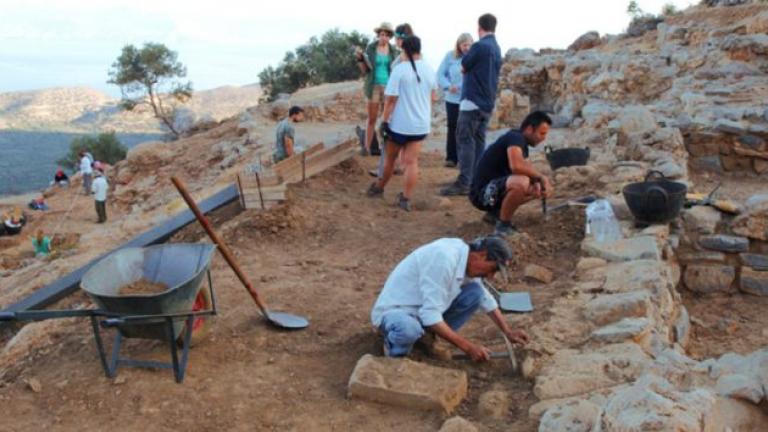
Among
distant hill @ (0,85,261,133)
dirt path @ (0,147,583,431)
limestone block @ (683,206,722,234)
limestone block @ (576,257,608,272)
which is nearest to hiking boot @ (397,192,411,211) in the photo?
dirt path @ (0,147,583,431)

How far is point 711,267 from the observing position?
647 centimetres

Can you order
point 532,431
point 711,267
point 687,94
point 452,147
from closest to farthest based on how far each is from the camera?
point 532,431 < point 711,267 < point 452,147 < point 687,94

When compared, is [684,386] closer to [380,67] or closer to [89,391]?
[89,391]

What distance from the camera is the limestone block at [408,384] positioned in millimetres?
3445

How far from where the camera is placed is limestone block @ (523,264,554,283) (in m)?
5.16

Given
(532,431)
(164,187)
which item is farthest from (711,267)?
(164,187)

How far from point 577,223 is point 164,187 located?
33.3 ft

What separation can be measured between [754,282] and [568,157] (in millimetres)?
2235

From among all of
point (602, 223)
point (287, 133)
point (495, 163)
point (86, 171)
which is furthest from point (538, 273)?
point (86, 171)

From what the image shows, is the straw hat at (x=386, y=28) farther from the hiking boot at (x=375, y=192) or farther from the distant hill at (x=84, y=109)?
the distant hill at (x=84, y=109)

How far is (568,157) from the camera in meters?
7.70

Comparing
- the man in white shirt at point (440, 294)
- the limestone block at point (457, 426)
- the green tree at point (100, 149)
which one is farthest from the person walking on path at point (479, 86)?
the green tree at point (100, 149)

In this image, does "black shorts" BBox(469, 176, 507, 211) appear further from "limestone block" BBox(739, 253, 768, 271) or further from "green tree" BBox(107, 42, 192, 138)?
"green tree" BBox(107, 42, 192, 138)

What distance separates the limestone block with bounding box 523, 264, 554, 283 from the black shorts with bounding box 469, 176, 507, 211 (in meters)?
0.83
